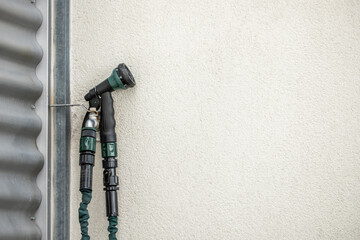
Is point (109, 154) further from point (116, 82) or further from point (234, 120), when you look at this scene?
point (234, 120)

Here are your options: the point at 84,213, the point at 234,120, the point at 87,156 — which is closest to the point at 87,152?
the point at 87,156

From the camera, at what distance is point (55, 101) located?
153 centimetres

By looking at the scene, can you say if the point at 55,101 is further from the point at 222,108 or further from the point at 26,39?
the point at 222,108

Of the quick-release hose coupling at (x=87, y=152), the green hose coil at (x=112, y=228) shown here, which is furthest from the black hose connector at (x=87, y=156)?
the green hose coil at (x=112, y=228)

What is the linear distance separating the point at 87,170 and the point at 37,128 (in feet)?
0.71

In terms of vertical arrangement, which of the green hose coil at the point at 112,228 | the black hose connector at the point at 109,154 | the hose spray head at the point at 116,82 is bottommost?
the green hose coil at the point at 112,228

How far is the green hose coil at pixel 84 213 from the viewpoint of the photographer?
141 centimetres

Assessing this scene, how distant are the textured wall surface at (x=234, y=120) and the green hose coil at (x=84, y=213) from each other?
9 cm

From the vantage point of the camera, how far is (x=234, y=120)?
1472 mm

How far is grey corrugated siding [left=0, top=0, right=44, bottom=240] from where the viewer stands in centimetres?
130

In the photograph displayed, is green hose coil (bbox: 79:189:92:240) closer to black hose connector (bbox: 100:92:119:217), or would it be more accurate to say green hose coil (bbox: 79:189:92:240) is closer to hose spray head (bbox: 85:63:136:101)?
black hose connector (bbox: 100:92:119:217)

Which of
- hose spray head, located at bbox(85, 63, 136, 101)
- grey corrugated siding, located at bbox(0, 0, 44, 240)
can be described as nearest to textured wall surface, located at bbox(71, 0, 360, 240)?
hose spray head, located at bbox(85, 63, 136, 101)

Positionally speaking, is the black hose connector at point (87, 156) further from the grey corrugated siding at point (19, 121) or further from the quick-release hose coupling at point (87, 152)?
the grey corrugated siding at point (19, 121)

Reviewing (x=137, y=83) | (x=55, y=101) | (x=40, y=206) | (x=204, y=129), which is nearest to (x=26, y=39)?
(x=55, y=101)
